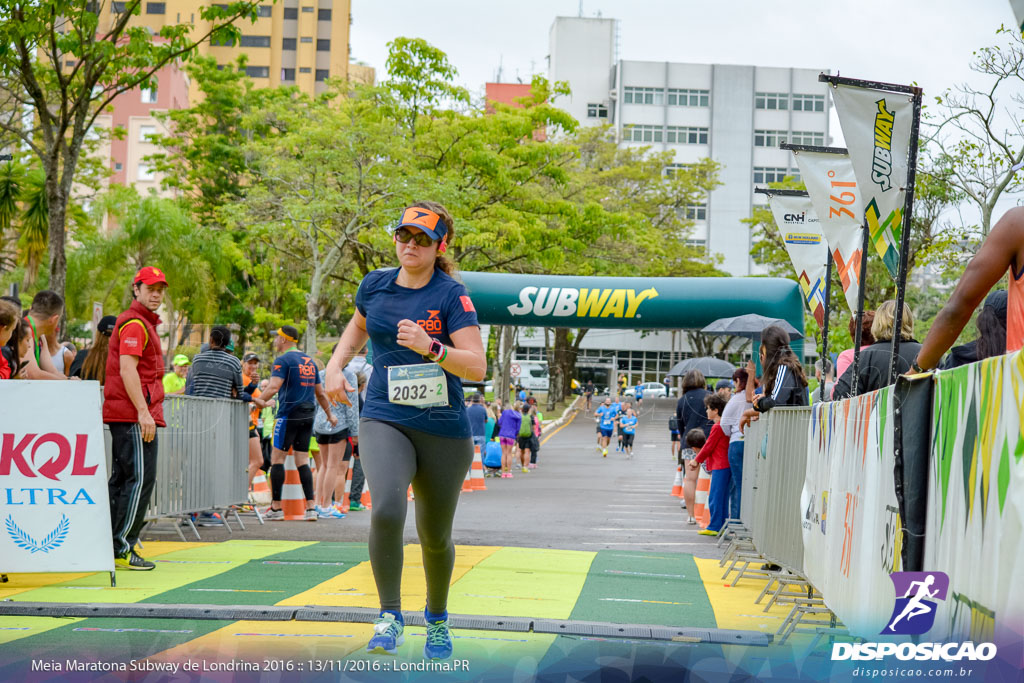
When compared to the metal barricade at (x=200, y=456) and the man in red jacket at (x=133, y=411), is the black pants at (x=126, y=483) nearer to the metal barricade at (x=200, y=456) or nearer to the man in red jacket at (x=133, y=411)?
the man in red jacket at (x=133, y=411)

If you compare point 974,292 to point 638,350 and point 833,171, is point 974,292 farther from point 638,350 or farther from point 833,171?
point 638,350

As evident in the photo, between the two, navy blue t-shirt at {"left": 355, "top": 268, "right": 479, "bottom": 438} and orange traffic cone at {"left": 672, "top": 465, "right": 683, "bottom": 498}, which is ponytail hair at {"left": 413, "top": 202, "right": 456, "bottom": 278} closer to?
navy blue t-shirt at {"left": 355, "top": 268, "right": 479, "bottom": 438}

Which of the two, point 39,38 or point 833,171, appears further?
point 39,38

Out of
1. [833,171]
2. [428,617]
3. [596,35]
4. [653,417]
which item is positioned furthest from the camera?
[596,35]

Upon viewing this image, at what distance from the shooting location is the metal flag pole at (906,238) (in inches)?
214

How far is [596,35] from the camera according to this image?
296 feet

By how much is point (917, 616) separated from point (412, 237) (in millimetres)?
2540

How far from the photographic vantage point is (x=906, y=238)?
5.87m

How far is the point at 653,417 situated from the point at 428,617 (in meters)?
55.8

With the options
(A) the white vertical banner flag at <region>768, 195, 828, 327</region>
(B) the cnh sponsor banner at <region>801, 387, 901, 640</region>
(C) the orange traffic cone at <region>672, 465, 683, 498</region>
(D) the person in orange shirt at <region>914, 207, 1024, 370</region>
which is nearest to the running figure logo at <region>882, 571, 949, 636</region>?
(B) the cnh sponsor banner at <region>801, 387, 901, 640</region>

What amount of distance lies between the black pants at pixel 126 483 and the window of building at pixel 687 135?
80350 mm

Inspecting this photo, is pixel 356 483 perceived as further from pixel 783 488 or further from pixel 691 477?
pixel 783 488

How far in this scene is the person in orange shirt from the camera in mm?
4082

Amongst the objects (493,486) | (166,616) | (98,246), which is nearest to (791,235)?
(493,486)
